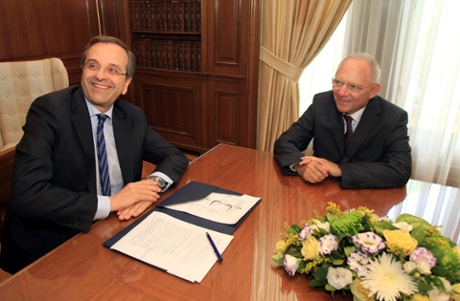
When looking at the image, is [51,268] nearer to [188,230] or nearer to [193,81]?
[188,230]

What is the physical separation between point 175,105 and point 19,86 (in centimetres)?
169

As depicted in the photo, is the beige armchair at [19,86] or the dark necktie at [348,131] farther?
the beige armchair at [19,86]

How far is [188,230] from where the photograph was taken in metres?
1.20

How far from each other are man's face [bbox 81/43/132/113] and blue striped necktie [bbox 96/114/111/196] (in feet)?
0.28

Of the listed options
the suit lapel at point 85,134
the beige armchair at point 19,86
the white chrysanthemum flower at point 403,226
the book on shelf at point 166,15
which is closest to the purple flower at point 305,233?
the white chrysanthemum flower at point 403,226

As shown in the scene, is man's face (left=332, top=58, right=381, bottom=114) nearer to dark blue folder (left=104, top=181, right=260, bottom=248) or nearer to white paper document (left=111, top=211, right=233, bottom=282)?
dark blue folder (left=104, top=181, right=260, bottom=248)

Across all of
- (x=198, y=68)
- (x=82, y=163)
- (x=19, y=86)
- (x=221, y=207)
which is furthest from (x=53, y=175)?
(x=198, y=68)

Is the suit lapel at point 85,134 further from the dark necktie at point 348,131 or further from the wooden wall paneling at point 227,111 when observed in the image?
the wooden wall paneling at point 227,111

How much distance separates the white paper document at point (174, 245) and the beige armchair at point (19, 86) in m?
2.04

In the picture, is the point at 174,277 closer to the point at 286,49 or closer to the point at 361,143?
the point at 361,143

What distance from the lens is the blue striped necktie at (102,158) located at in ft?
5.13

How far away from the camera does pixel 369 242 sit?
844 mm

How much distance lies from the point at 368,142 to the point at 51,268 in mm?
1594

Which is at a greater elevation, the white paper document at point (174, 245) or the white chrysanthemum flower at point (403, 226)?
the white chrysanthemum flower at point (403, 226)
